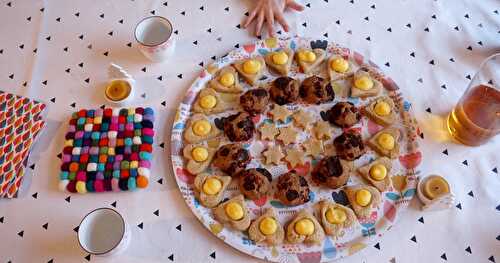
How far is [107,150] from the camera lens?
0.85 meters

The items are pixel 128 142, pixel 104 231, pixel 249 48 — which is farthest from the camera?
pixel 249 48

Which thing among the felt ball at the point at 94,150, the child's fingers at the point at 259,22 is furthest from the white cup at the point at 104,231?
the child's fingers at the point at 259,22

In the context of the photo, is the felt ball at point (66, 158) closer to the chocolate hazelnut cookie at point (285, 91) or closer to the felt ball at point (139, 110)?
the felt ball at point (139, 110)

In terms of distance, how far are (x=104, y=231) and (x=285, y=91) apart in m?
0.46

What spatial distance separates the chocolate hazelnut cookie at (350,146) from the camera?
82cm

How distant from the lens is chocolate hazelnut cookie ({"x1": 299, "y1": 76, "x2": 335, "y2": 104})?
875 mm

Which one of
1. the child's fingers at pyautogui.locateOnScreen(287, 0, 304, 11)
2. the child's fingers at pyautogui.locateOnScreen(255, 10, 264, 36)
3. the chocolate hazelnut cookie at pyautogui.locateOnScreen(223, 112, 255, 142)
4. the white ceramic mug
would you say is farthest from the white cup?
the child's fingers at pyautogui.locateOnScreen(287, 0, 304, 11)

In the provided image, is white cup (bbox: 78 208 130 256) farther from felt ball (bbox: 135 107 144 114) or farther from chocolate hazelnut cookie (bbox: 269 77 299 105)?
chocolate hazelnut cookie (bbox: 269 77 299 105)

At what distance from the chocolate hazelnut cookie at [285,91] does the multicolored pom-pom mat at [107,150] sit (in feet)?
0.91

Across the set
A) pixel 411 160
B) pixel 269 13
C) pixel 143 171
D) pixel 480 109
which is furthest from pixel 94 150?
pixel 480 109

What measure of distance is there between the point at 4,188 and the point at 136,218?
0.28 meters

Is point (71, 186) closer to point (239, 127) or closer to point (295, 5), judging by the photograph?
point (239, 127)

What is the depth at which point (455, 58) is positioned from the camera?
95 cm

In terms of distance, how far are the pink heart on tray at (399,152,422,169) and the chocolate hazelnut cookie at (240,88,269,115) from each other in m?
0.31
